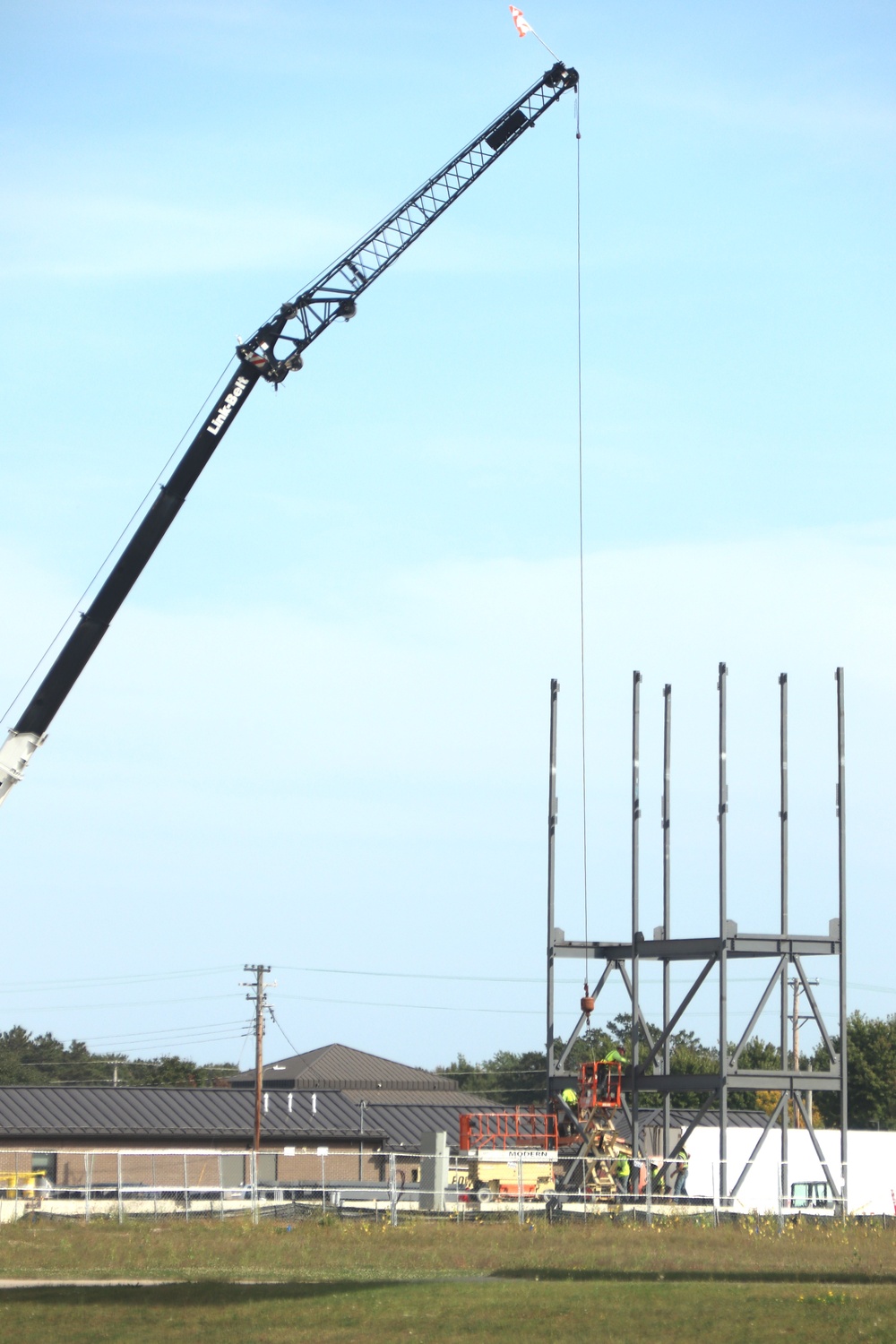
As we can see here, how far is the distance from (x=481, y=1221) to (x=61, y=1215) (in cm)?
954

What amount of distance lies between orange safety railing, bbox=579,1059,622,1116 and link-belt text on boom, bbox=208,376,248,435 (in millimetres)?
17023

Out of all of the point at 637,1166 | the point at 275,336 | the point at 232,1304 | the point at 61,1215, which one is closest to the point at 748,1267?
the point at 232,1304

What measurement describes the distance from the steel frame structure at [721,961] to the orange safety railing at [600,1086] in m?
0.30

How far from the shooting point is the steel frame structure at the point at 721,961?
123 feet

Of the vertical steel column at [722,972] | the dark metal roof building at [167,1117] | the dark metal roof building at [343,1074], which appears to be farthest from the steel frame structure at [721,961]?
the dark metal roof building at [343,1074]

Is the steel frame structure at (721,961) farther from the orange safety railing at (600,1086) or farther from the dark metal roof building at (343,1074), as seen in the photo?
the dark metal roof building at (343,1074)

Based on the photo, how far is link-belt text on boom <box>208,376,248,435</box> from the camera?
114 feet

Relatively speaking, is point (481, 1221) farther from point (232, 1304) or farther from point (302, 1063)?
point (302, 1063)

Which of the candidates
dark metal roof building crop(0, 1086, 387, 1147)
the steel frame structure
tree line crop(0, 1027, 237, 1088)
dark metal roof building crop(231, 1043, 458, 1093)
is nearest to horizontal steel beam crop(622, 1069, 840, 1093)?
the steel frame structure

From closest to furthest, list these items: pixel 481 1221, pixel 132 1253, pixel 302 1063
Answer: pixel 132 1253 < pixel 481 1221 < pixel 302 1063

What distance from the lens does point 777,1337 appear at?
742 inches

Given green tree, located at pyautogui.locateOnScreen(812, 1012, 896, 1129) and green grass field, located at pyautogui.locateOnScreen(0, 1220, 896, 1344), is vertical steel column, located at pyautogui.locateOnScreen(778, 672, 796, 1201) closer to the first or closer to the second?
green grass field, located at pyautogui.locateOnScreen(0, 1220, 896, 1344)

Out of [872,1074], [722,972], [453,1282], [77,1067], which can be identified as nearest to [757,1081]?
[722,972]

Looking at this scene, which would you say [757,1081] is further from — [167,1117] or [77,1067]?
[77,1067]
